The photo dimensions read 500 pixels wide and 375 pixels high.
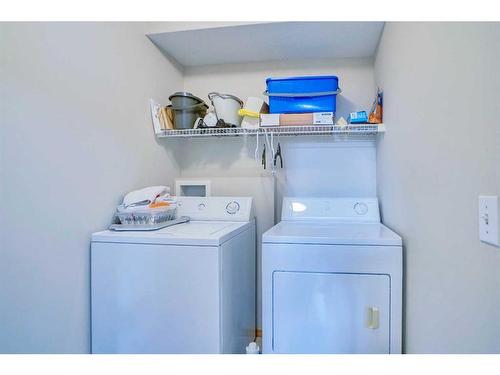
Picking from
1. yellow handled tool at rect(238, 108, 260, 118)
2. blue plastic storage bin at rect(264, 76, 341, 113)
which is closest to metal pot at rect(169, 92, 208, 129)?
yellow handled tool at rect(238, 108, 260, 118)

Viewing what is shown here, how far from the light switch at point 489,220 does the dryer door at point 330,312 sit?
669 millimetres

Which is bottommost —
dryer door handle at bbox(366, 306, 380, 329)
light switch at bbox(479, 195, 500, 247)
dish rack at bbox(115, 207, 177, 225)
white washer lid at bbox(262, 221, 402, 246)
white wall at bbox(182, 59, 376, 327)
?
dryer door handle at bbox(366, 306, 380, 329)

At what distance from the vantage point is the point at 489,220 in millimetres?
688

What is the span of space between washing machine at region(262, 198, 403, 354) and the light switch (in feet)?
2.03

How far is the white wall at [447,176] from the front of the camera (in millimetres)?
717

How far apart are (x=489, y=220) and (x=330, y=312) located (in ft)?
2.80

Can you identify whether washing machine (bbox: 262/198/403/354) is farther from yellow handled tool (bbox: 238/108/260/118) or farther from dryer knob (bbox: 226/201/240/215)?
yellow handled tool (bbox: 238/108/260/118)

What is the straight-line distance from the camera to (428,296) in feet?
3.59

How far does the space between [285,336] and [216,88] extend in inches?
77.6

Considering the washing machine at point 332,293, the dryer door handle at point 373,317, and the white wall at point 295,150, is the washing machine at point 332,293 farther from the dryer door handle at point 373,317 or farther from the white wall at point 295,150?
the white wall at point 295,150

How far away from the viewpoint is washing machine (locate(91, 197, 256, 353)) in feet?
4.31

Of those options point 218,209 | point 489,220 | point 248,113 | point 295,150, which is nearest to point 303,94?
point 248,113
